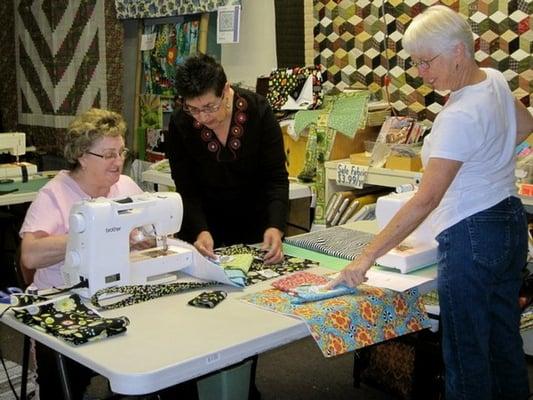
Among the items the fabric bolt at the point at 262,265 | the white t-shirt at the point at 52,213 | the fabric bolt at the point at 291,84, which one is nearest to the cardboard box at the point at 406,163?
the fabric bolt at the point at 291,84

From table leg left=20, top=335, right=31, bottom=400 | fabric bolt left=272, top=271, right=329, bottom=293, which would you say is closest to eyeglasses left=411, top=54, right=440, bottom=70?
fabric bolt left=272, top=271, right=329, bottom=293

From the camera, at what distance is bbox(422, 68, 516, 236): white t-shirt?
6.10ft

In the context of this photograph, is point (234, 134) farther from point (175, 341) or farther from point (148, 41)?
point (148, 41)

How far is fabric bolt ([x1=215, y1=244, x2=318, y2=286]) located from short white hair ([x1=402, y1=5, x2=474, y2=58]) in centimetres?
74

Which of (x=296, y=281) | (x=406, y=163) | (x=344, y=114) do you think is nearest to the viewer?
(x=296, y=281)

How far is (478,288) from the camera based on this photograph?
77.0 inches

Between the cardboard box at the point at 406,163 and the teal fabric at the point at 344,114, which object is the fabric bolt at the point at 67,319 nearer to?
the cardboard box at the point at 406,163

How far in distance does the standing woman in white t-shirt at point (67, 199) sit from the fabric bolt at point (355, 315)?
0.62 metres

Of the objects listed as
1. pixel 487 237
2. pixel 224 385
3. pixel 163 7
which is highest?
pixel 163 7

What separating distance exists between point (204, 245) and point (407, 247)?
2.11 ft

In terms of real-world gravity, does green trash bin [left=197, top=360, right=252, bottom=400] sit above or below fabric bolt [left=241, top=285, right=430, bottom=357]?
below

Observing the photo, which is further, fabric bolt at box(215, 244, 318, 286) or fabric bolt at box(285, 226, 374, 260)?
fabric bolt at box(285, 226, 374, 260)

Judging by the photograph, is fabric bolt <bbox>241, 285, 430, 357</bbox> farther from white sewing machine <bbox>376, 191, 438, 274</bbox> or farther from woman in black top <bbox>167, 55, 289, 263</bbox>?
woman in black top <bbox>167, 55, 289, 263</bbox>

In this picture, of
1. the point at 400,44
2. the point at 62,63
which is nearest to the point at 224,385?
the point at 400,44
